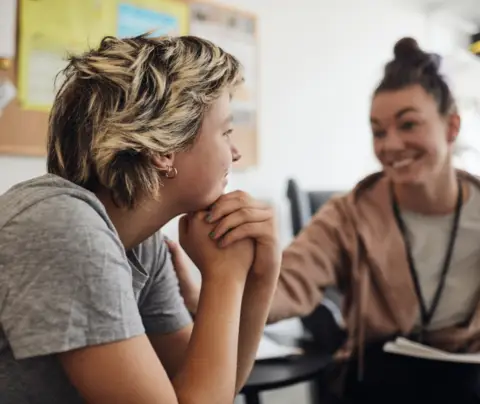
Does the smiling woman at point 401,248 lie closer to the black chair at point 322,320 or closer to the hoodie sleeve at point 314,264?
the hoodie sleeve at point 314,264

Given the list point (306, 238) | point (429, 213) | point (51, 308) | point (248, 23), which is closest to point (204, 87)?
point (51, 308)

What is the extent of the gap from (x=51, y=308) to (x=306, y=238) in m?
0.71

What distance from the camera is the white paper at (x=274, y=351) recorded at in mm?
1336

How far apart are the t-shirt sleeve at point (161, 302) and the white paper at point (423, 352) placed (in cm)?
41

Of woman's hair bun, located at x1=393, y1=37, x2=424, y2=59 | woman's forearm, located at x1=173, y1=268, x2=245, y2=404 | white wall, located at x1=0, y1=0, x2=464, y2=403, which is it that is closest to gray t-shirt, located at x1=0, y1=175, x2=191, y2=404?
woman's forearm, located at x1=173, y1=268, x2=245, y2=404

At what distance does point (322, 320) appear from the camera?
4.98ft

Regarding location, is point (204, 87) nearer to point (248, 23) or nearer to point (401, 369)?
point (401, 369)

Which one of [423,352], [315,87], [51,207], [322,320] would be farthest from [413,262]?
[315,87]

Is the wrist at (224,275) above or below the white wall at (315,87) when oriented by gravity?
below

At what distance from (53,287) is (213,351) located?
22 cm

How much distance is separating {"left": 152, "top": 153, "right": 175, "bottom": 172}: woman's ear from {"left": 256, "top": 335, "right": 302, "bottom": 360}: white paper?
0.67m

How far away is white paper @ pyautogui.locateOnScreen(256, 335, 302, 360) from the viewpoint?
134 centimetres

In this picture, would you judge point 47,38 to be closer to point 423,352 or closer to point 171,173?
point 171,173

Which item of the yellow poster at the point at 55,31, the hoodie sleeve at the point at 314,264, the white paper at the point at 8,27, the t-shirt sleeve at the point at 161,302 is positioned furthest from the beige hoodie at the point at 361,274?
the white paper at the point at 8,27
